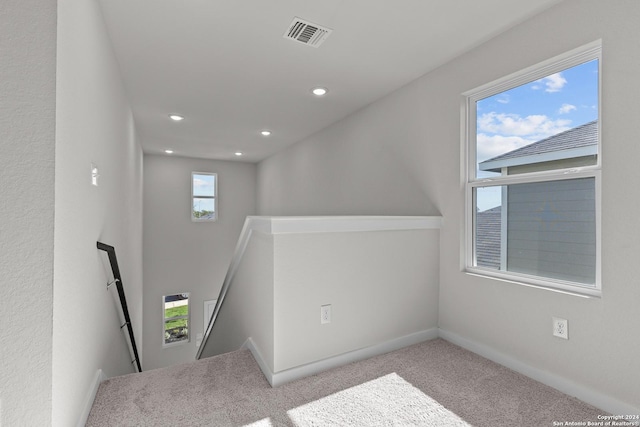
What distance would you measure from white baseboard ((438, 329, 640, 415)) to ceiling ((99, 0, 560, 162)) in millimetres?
2336

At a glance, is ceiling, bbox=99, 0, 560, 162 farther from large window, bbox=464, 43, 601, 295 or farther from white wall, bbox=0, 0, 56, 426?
white wall, bbox=0, 0, 56, 426

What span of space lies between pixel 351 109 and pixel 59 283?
3.44 metres

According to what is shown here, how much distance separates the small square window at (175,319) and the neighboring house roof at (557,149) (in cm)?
721

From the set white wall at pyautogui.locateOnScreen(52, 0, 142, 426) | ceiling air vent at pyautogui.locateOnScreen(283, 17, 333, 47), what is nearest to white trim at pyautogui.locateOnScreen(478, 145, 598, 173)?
ceiling air vent at pyautogui.locateOnScreen(283, 17, 333, 47)

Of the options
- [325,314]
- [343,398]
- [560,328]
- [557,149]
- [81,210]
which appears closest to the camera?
[81,210]

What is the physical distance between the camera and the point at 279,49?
247cm

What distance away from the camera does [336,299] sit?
2105 millimetres

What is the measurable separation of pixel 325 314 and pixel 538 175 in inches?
Answer: 68.1

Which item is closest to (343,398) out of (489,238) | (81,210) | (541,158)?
(489,238)

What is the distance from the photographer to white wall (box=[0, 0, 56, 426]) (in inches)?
39.6

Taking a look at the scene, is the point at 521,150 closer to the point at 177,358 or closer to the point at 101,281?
the point at 101,281

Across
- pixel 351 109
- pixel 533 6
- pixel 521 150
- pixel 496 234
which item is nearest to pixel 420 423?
pixel 496 234

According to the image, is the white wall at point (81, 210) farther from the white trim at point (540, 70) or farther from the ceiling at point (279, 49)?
the white trim at point (540, 70)

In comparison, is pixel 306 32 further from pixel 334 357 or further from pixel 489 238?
pixel 334 357
